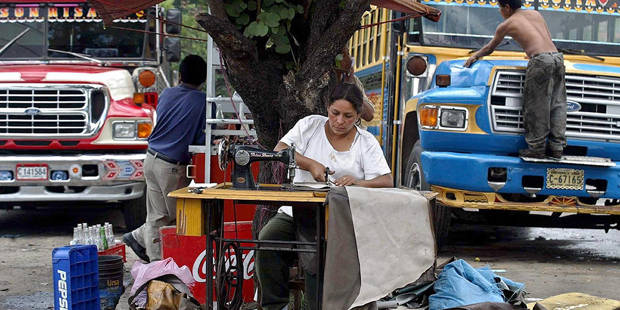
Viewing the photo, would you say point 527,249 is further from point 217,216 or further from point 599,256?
point 217,216

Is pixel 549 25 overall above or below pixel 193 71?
above

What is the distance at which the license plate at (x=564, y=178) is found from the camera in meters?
8.11

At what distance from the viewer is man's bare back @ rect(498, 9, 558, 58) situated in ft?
26.3

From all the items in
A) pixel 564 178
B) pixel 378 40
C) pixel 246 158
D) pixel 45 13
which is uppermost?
pixel 45 13

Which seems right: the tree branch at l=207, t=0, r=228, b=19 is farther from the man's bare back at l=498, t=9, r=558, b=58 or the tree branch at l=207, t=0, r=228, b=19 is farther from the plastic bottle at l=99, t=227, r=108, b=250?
the man's bare back at l=498, t=9, r=558, b=58

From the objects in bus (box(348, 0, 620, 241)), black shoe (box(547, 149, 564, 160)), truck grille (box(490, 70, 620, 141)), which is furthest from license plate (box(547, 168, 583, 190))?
truck grille (box(490, 70, 620, 141))

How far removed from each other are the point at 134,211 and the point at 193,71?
299 centimetres

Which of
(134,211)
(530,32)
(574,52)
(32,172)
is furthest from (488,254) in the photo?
(32,172)

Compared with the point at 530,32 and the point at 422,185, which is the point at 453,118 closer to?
the point at 422,185

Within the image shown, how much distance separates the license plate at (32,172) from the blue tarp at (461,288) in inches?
204

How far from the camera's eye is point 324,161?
5.65 m

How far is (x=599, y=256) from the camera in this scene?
927 centimetres

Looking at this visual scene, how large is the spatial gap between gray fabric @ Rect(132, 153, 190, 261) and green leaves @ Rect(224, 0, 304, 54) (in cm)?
176

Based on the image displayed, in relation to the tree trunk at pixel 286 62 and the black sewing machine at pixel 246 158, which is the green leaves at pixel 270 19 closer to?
the tree trunk at pixel 286 62
